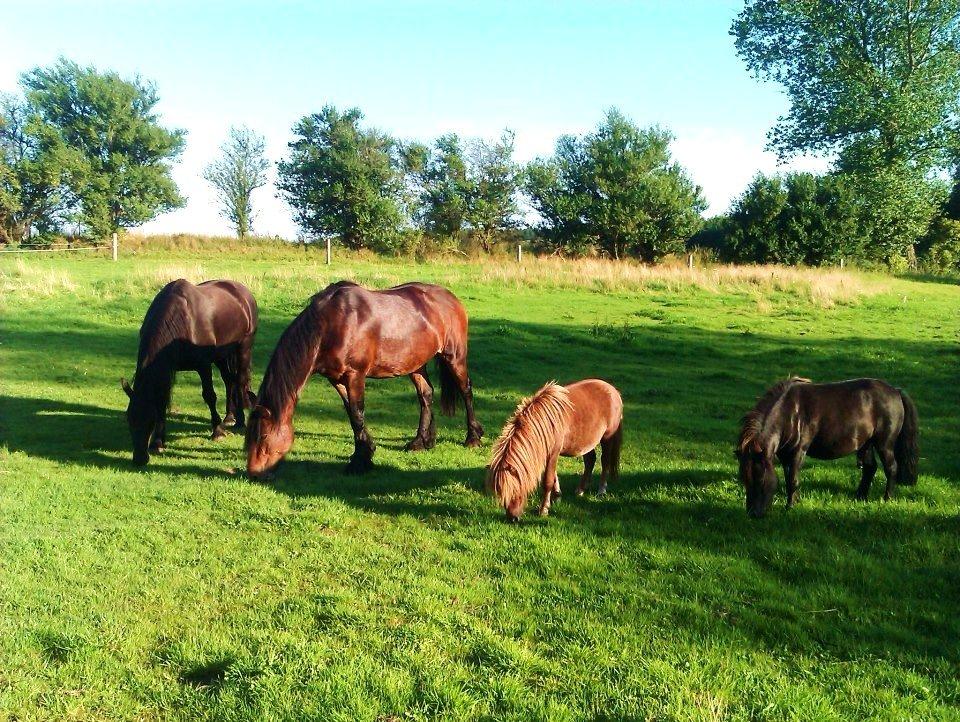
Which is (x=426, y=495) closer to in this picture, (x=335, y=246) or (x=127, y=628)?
(x=127, y=628)

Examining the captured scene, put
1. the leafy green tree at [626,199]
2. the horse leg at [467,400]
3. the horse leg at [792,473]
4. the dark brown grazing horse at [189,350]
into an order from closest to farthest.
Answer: the horse leg at [792,473] → the dark brown grazing horse at [189,350] → the horse leg at [467,400] → the leafy green tree at [626,199]

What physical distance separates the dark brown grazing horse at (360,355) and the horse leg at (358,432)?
0.04ft

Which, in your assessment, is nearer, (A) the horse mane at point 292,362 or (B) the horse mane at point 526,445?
(B) the horse mane at point 526,445

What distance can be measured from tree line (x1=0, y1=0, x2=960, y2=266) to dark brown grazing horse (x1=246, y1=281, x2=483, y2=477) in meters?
13.9

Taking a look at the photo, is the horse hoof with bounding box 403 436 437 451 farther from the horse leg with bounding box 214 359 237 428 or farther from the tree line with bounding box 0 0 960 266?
the tree line with bounding box 0 0 960 266

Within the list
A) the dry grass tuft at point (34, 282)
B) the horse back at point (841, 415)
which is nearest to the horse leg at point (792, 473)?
the horse back at point (841, 415)

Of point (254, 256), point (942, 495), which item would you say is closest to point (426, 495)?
point (942, 495)

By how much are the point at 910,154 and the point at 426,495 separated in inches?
663

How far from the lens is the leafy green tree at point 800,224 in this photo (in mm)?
39781

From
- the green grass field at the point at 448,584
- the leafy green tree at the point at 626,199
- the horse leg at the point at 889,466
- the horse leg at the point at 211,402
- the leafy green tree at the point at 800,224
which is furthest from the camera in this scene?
the leafy green tree at the point at 626,199

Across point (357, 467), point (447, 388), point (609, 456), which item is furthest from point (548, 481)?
point (447, 388)

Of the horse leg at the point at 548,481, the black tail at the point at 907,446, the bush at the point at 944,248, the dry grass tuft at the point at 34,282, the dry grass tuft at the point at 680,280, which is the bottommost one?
the horse leg at the point at 548,481

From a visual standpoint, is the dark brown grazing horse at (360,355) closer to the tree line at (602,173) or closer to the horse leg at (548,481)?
the horse leg at (548,481)

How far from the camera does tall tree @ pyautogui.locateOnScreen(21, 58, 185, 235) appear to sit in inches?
1382
